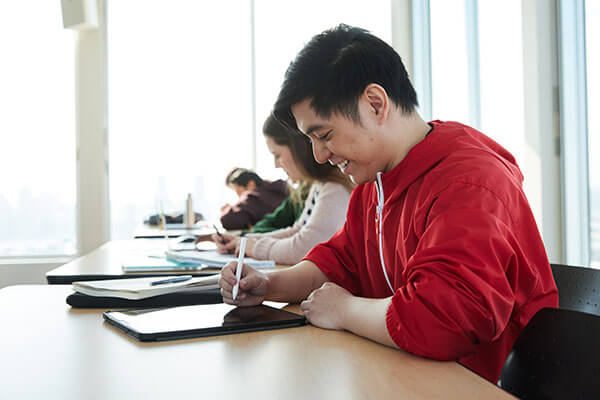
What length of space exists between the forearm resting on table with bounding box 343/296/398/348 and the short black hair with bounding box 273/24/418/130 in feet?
1.21

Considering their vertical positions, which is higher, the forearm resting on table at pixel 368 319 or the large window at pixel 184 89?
the large window at pixel 184 89

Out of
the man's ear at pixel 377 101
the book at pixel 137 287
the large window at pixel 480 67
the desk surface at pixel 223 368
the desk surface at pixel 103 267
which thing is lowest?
the desk surface at pixel 103 267

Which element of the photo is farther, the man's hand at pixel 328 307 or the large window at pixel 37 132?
the large window at pixel 37 132

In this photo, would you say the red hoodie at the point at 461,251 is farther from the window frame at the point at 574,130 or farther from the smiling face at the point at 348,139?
the window frame at the point at 574,130

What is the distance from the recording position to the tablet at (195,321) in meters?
0.97

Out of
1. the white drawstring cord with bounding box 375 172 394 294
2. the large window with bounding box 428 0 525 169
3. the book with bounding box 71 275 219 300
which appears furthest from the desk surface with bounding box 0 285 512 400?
the large window with bounding box 428 0 525 169

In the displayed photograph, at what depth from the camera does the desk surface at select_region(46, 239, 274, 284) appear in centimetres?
169

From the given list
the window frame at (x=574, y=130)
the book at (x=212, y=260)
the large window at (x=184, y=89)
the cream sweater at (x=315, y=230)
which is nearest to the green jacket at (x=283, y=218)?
the cream sweater at (x=315, y=230)

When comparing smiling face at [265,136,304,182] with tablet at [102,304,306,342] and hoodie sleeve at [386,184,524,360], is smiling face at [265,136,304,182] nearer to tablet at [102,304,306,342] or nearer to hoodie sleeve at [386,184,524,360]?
tablet at [102,304,306,342]

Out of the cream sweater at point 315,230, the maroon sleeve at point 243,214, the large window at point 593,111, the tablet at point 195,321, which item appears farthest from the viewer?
the maroon sleeve at point 243,214

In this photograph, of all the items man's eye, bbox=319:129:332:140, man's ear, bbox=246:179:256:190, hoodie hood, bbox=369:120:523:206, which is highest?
man's eye, bbox=319:129:332:140

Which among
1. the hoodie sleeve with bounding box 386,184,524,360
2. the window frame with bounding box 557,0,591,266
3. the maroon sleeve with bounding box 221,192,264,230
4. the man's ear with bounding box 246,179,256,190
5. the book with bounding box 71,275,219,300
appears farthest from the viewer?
the man's ear with bounding box 246,179,256,190

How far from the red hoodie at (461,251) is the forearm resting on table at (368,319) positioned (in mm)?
22

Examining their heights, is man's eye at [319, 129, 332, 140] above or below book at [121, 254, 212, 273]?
above
